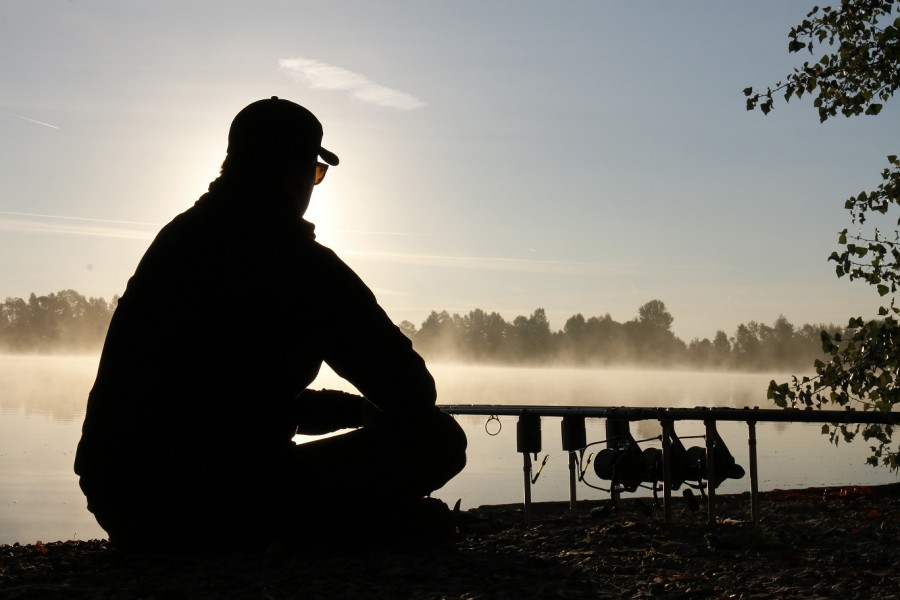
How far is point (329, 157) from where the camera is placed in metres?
5.13

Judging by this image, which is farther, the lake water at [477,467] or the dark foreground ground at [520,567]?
the lake water at [477,467]

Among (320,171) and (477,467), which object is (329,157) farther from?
(477,467)

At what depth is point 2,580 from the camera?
469 centimetres

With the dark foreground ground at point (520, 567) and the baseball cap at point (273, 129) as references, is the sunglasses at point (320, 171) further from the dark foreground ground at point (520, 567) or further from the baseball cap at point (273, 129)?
the dark foreground ground at point (520, 567)

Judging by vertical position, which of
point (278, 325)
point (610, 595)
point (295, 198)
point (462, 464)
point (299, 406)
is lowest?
point (610, 595)

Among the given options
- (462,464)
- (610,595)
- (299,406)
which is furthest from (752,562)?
(299,406)

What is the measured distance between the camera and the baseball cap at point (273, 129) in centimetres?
491

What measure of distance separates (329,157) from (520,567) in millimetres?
2375

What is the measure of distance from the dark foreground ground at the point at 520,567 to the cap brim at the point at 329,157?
2058mm

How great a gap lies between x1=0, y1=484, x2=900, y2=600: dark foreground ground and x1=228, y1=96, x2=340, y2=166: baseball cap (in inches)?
81.5

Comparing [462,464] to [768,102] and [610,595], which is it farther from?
[768,102]

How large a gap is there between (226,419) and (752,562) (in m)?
2.89

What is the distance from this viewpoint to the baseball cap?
16.1ft

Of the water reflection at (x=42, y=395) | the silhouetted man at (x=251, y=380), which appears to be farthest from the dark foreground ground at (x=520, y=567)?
the water reflection at (x=42, y=395)
